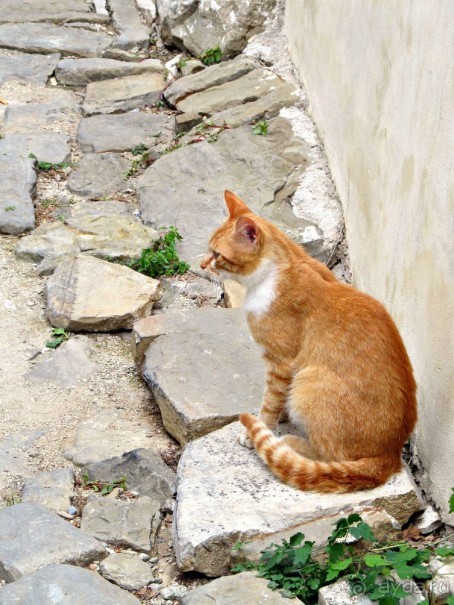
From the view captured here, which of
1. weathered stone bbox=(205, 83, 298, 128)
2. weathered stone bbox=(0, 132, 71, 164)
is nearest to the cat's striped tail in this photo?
weathered stone bbox=(205, 83, 298, 128)

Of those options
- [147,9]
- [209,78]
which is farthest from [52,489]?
[147,9]

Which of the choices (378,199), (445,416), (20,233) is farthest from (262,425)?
(20,233)

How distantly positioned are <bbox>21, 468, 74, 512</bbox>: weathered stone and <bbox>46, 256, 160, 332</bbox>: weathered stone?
4.50 feet

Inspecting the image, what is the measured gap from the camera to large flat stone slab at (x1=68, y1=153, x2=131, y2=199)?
24.2ft

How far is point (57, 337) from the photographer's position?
18.7 feet

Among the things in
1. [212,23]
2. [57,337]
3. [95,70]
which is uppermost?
[212,23]

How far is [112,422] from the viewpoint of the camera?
197 inches

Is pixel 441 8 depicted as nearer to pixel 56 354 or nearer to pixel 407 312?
pixel 407 312

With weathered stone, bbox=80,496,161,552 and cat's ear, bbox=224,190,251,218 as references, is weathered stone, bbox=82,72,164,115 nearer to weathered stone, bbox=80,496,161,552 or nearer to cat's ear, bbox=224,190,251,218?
cat's ear, bbox=224,190,251,218

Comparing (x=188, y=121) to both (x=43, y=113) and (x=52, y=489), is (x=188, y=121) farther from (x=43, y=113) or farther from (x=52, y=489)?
(x=52, y=489)

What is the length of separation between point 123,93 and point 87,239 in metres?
2.78

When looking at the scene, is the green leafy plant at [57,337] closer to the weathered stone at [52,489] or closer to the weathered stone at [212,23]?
the weathered stone at [52,489]

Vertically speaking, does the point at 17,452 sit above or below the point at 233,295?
below

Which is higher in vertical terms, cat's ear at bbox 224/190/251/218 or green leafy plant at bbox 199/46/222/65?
cat's ear at bbox 224/190/251/218
